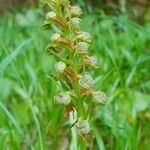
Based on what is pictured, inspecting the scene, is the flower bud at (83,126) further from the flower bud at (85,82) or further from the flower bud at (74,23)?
the flower bud at (74,23)

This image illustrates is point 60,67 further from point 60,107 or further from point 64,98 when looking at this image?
point 60,107

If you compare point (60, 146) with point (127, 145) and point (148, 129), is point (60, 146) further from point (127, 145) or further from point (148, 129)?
point (127, 145)

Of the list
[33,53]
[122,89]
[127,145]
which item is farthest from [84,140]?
[33,53]

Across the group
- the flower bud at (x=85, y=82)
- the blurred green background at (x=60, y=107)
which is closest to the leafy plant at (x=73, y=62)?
the flower bud at (x=85, y=82)

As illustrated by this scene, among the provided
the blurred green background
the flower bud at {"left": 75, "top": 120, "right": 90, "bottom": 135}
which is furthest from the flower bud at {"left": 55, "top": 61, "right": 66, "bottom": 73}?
the blurred green background

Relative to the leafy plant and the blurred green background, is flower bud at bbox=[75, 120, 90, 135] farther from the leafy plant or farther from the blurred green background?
the blurred green background

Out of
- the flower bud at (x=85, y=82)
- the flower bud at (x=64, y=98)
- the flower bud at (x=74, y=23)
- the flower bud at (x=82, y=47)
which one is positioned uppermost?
the flower bud at (x=74, y=23)

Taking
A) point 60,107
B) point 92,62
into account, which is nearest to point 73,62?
point 92,62

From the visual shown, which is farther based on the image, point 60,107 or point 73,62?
point 60,107
